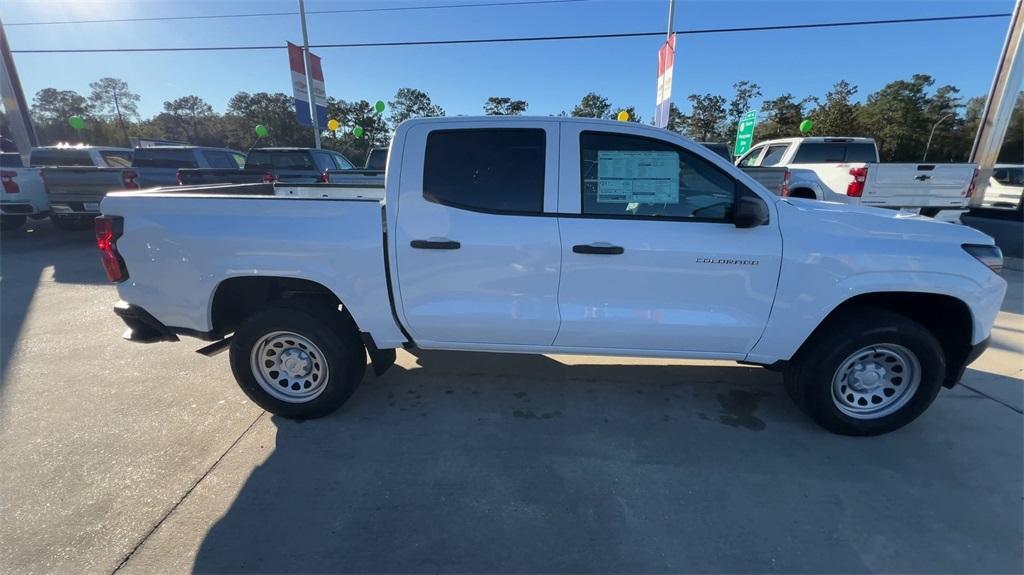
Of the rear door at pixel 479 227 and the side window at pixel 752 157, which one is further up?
the side window at pixel 752 157

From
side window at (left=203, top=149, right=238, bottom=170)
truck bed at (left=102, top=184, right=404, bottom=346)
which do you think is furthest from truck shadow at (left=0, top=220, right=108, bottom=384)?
side window at (left=203, top=149, right=238, bottom=170)

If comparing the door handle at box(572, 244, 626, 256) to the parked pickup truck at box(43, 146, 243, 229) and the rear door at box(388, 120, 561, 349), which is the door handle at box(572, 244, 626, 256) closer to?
the rear door at box(388, 120, 561, 349)

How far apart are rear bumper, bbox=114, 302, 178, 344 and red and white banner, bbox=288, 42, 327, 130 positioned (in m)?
14.7

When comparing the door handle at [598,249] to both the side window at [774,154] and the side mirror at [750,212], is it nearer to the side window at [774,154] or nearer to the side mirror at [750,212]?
the side mirror at [750,212]

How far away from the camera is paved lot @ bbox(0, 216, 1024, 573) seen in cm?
213

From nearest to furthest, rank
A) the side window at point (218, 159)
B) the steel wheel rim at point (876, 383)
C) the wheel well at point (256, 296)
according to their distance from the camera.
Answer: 1. the steel wheel rim at point (876, 383)
2. the wheel well at point (256, 296)
3. the side window at point (218, 159)

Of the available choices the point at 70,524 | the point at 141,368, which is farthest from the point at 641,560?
the point at 141,368

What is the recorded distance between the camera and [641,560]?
6.86 feet

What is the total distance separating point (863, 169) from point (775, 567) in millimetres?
7816

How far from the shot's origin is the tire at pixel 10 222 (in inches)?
409

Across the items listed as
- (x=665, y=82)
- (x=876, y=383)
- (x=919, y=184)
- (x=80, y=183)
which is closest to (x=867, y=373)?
(x=876, y=383)

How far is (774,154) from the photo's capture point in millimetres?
10891

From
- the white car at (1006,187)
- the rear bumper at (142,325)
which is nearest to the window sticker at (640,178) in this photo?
the rear bumper at (142,325)

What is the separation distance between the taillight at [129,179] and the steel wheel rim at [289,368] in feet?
27.8
